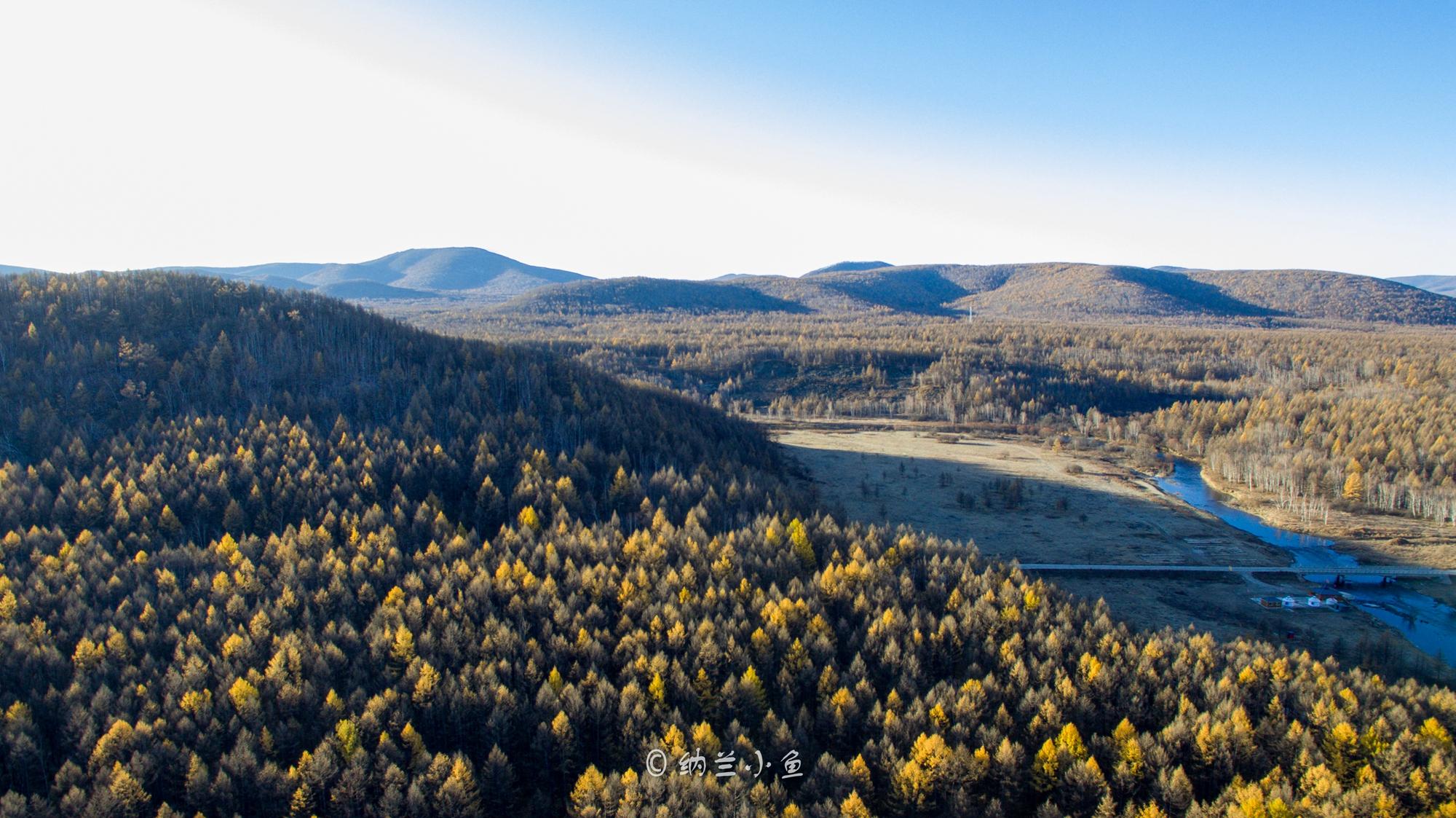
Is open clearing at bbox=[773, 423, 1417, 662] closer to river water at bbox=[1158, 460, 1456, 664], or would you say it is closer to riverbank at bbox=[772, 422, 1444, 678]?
riverbank at bbox=[772, 422, 1444, 678]

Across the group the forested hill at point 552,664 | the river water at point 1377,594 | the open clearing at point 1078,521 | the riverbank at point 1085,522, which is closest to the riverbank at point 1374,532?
the river water at point 1377,594

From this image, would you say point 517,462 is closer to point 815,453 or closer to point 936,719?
point 936,719

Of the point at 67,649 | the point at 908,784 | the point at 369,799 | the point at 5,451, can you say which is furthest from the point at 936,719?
the point at 5,451

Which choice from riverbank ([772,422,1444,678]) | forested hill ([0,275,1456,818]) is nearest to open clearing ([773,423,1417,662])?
riverbank ([772,422,1444,678])

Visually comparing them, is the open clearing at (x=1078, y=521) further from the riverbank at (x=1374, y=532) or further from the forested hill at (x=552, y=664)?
the forested hill at (x=552, y=664)

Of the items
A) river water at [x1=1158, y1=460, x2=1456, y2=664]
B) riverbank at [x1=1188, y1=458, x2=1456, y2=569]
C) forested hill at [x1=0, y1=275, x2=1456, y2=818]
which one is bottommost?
river water at [x1=1158, y1=460, x2=1456, y2=664]

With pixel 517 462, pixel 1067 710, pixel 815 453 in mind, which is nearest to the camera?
pixel 1067 710

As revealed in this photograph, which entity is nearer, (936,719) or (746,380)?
(936,719)

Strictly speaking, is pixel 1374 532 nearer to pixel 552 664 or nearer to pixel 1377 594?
pixel 1377 594
